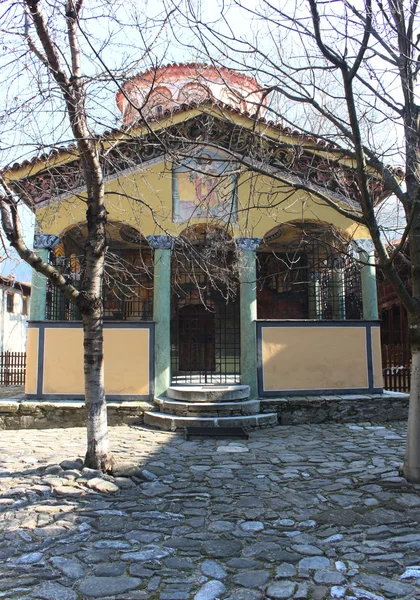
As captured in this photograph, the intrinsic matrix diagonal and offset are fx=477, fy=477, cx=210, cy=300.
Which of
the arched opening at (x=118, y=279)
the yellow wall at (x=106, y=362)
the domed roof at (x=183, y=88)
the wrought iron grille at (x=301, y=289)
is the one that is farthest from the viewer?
the wrought iron grille at (x=301, y=289)

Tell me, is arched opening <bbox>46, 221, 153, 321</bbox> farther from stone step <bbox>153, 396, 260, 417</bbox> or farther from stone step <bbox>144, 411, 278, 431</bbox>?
stone step <bbox>144, 411, 278, 431</bbox>

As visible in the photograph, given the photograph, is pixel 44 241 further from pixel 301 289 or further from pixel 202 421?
pixel 301 289

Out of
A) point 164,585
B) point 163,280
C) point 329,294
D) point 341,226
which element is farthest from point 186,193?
point 164,585

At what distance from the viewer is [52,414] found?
820 cm

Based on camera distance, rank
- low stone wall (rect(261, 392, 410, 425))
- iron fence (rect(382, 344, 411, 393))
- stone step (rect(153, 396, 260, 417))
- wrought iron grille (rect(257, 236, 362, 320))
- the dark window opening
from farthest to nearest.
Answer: the dark window opening, iron fence (rect(382, 344, 411, 393)), wrought iron grille (rect(257, 236, 362, 320)), low stone wall (rect(261, 392, 410, 425)), stone step (rect(153, 396, 260, 417))

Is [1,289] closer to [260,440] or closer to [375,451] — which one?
[260,440]

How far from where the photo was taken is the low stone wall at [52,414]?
8148mm

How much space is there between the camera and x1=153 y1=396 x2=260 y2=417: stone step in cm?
797

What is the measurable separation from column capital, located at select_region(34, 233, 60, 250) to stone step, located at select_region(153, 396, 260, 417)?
3.55 metres

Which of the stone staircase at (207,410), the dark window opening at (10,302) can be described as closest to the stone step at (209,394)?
the stone staircase at (207,410)

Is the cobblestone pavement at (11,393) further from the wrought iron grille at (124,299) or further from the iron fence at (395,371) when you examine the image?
the iron fence at (395,371)

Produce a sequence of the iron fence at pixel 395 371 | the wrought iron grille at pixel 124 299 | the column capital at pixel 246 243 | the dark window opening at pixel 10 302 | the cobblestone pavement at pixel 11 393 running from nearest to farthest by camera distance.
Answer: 1. the column capital at pixel 246 243
2. the cobblestone pavement at pixel 11 393
3. the wrought iron grille at pixel 124 299
4. the iron fence at pixel 395 371
5. the dark window opening at pixel 10 302

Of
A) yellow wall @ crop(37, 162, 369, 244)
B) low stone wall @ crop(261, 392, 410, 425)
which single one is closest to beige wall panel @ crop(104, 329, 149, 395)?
yellow wall @ crop(37, 162, 369, 244)

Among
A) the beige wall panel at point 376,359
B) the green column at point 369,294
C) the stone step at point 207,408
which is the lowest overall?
the stone step at point 207,408
